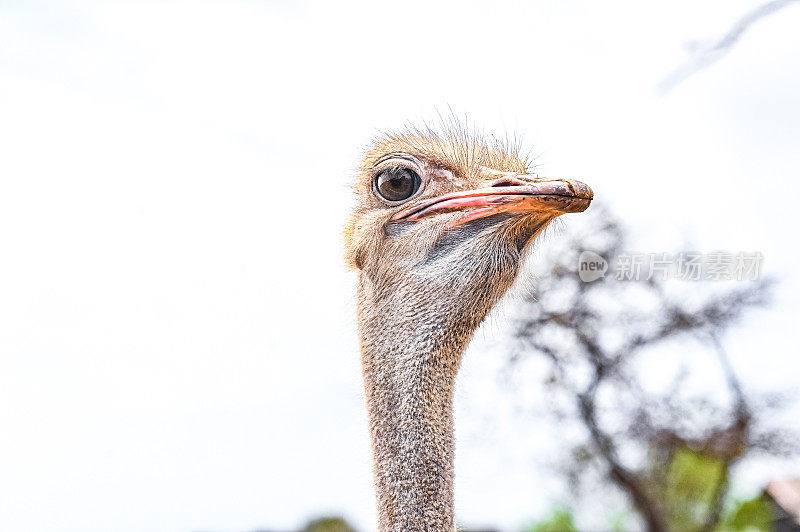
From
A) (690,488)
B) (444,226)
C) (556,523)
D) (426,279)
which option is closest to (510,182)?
(444,226)

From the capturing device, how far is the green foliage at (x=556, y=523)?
33.4ft

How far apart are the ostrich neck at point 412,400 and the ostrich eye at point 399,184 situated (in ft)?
0.78

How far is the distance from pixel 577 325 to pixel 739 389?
5.65 feet

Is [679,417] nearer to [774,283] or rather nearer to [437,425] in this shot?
[774,283]

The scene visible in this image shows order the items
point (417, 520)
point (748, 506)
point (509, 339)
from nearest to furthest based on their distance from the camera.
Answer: point (417, 520), point (509, 339), point (748, 506)

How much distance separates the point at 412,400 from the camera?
2189 millimetres

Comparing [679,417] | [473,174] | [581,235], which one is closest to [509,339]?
[581,235]

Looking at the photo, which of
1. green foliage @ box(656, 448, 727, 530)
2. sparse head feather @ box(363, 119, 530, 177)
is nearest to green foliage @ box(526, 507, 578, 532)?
green foliage @ box(656, 448, 727, 530)

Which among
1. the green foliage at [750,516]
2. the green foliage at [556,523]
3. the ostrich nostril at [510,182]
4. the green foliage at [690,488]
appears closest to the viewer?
the ostrich nostril at [510,182]

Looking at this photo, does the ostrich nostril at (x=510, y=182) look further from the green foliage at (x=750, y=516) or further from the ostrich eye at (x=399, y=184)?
the green foliage at (x=750, y=516)

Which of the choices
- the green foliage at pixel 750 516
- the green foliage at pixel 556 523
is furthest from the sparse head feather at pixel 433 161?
the green foliage at pixel 750 516

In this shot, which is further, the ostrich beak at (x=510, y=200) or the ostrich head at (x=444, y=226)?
the ostrich head at (x=444, y=226)

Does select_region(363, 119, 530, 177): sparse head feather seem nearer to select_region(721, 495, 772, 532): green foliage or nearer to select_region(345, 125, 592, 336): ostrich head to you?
select_region(345, 125, 592, 336): ostrich head

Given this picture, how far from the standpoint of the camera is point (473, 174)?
2410mm
